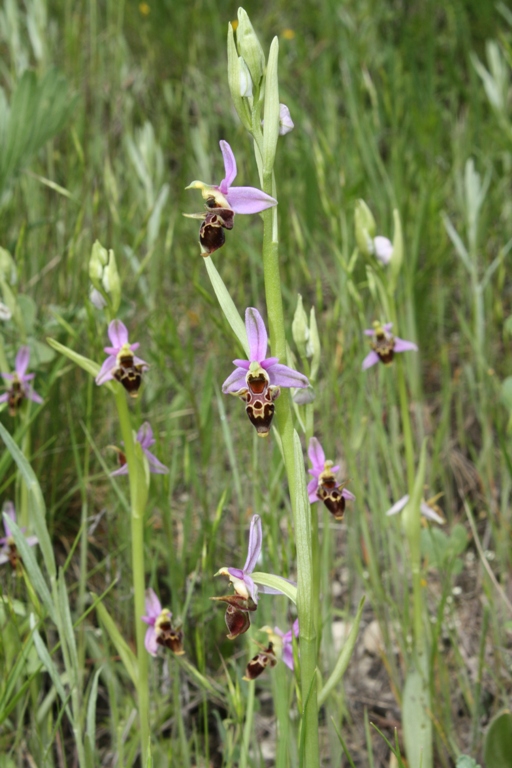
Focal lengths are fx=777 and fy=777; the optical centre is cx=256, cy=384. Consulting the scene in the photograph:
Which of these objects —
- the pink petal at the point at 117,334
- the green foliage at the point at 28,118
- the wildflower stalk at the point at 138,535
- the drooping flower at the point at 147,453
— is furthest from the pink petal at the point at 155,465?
the green foliage at the point at 28,118

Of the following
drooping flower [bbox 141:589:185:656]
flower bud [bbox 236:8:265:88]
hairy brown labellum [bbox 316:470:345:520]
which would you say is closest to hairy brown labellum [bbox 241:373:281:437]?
hairy brown labellum [bbox 316:470:345:520]

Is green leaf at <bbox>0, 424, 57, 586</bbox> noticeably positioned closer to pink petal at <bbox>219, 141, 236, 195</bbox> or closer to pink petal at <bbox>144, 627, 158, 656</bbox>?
pink petal at <bbox>144, 627, 158, 656</bbox>

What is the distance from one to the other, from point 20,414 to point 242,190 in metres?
1.05

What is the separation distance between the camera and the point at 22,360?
78.5 inches

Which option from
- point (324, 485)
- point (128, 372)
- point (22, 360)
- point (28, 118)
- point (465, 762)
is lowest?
point (465, 762)

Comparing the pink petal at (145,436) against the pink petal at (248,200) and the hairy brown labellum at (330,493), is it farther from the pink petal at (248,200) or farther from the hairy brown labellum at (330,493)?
the pink petal at (248,200)

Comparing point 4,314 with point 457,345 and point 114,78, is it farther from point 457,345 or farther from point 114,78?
point 114,78

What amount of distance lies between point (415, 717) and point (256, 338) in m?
1.07

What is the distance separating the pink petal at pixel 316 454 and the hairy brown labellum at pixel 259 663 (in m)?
0.38

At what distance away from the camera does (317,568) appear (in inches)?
59.1

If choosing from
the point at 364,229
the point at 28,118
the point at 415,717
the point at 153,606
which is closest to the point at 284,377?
the point at 153,606

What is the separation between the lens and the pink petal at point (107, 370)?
1.60 m

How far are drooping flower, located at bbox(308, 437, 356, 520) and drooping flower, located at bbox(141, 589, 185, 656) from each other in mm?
414

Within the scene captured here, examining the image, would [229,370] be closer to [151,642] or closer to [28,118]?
[28,118]
